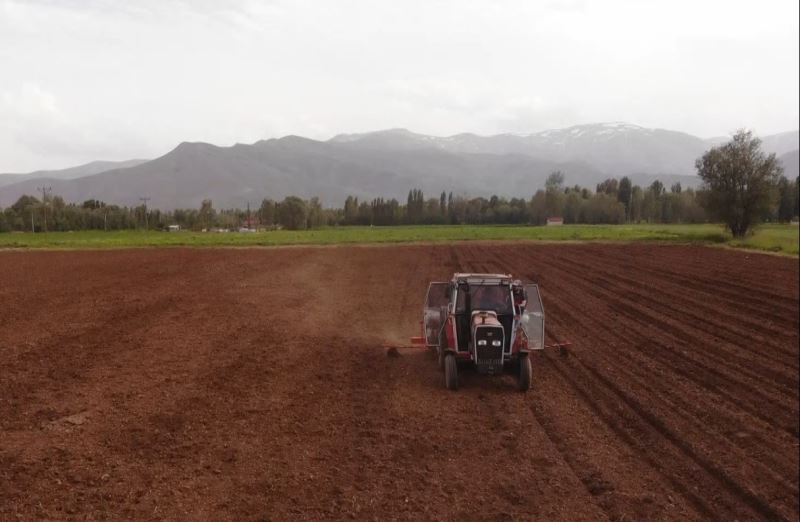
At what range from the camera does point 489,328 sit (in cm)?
1065

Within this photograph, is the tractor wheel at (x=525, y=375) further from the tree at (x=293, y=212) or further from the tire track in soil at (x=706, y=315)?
the tree at (x=293, y=212)

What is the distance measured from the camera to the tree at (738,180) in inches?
1791

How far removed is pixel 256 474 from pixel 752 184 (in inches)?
1934

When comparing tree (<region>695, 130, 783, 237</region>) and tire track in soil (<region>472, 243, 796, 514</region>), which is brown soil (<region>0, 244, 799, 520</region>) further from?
tree (<region>695, 130, 783, 237</region>)

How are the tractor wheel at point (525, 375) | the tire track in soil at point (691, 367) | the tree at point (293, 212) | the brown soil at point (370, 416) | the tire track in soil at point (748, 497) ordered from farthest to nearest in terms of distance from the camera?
the tree at point (293, 212) → the tractor wheel at point (525, 375) → the tire track in soil at point (691, 367) → the tire track in soil at point (748, 497) → the brown soil at point (370, 416)

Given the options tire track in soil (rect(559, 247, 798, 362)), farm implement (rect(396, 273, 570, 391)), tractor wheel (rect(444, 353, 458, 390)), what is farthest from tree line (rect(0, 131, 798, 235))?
tractor wheel (rect(444, 353, 458, 390))

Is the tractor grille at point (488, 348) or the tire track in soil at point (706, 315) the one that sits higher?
the tractor grille at point (488, 348)

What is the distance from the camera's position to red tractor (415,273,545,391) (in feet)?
35.3

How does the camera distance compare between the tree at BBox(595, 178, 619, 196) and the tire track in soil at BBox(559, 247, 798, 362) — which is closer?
the tire track in soil at BBox(559, 247, 798, 362)

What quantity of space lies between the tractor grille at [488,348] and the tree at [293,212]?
98576 mm

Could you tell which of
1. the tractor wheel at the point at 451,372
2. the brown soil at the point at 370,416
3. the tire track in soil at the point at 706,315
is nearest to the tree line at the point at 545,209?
the tire track in soil at the point at 706,315

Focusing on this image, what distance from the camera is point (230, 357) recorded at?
13062mm

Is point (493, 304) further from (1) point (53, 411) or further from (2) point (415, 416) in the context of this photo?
(1) point (53, 411)

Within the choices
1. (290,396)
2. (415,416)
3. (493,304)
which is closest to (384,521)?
(415,416)
